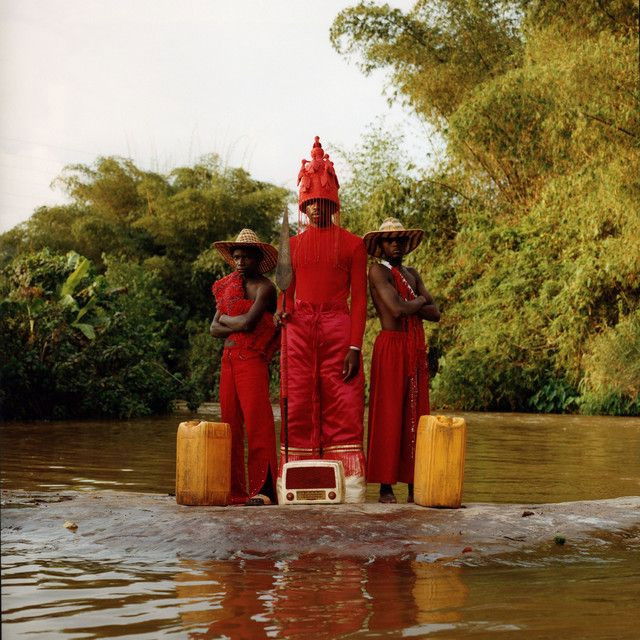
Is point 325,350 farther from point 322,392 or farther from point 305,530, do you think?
point 305,530

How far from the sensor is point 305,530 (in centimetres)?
518

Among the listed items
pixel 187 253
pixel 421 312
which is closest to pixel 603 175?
pixel 421 312

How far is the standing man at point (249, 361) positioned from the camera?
20.1ft

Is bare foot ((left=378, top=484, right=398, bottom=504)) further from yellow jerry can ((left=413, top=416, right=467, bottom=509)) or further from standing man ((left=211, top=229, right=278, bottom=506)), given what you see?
standing man ((left=211, top=229, right=278, bottom=506))

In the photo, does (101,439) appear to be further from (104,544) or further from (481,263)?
(481,263)

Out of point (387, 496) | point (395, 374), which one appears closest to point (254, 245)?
point (395, 374)

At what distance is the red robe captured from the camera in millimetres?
6059

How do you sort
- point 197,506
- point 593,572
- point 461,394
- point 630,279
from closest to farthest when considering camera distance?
point 593,572, point 197,506, point 630,279, point 461,394

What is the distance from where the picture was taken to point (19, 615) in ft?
12.3

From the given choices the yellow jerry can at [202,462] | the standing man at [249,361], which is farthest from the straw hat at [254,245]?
the yellow jerry can at [202,462]

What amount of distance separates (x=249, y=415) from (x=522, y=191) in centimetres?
1691

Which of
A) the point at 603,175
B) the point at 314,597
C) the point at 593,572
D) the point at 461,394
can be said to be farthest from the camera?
the point at 461,394

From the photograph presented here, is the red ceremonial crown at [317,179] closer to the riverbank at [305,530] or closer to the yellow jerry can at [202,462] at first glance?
the yellow jerry can at [202,462]

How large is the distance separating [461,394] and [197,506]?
15.4m
